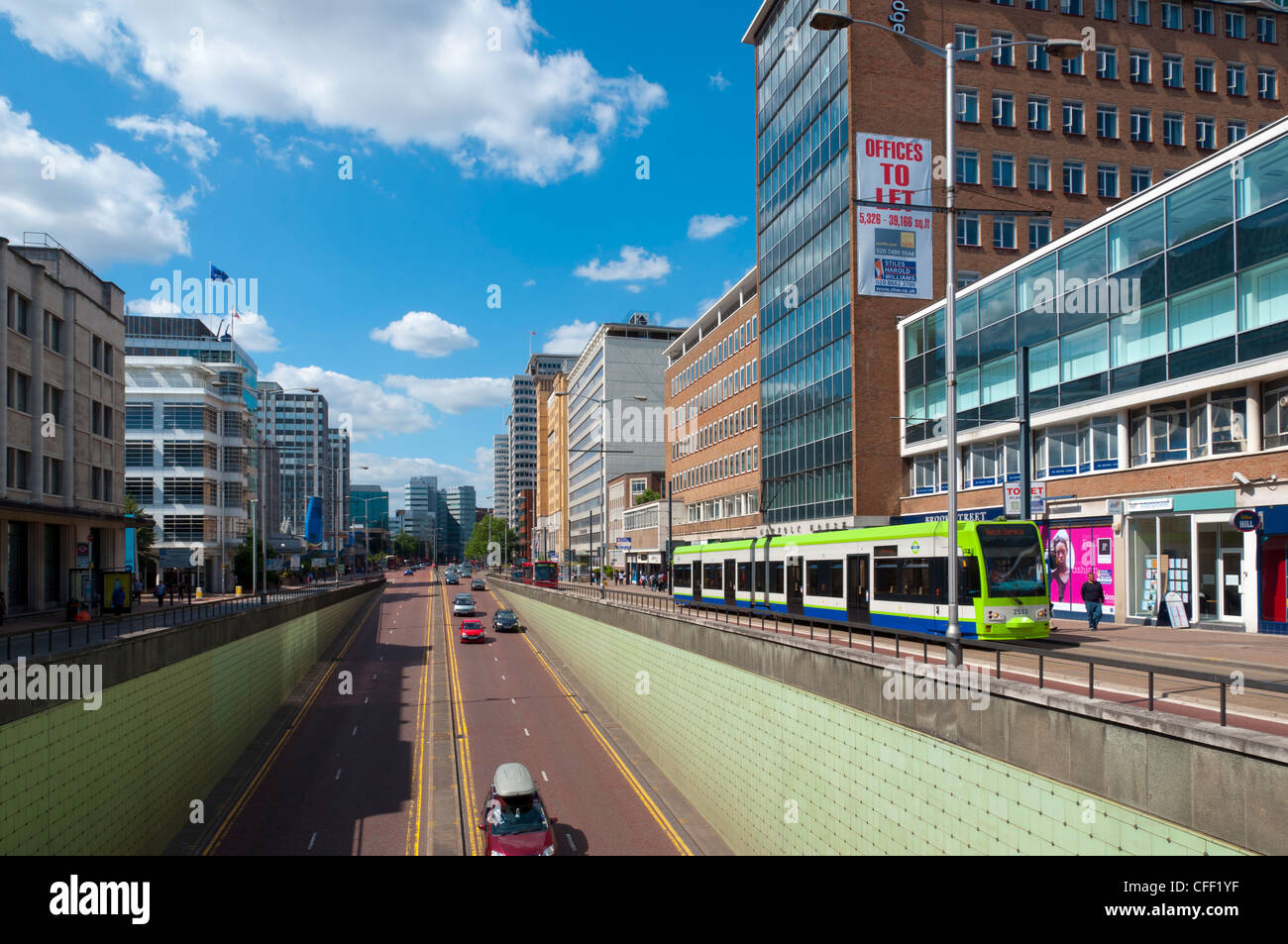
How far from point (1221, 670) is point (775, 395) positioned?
44458 millimetres

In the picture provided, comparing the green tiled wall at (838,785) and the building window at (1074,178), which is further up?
the building window at (1074,178)

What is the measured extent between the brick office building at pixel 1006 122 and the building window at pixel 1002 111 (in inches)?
3.1

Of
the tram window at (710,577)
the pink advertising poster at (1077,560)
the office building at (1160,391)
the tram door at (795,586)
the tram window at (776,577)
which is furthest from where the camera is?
the tram window at (710,577)

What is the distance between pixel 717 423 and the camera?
244 ft

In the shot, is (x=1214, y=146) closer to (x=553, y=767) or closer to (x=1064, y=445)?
(x=1064, y=445)

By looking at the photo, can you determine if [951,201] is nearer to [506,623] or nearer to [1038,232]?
[1038,232]

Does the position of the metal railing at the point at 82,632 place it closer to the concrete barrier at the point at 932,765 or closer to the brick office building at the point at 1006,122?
the concrete barrier at the point at 932,765

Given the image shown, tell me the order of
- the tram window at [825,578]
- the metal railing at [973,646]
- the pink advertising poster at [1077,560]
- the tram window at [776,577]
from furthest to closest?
the tram window at [776,577], the pink advertising poster at [1077,560], the tram window at [825,578], the metal railing at [973,646]

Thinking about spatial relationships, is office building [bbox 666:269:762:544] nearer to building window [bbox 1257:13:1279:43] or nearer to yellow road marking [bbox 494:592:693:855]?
yellow road marking [bbox 494:592:693:855]

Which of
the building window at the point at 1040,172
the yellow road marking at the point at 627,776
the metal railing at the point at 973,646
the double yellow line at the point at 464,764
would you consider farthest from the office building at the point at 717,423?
the double yellow line at the point at 464,764

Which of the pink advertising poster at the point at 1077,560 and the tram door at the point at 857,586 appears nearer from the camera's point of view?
the tram door at the point at 857,586

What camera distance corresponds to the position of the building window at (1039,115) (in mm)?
49250

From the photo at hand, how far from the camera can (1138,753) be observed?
8.12m

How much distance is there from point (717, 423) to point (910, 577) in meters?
50.1
